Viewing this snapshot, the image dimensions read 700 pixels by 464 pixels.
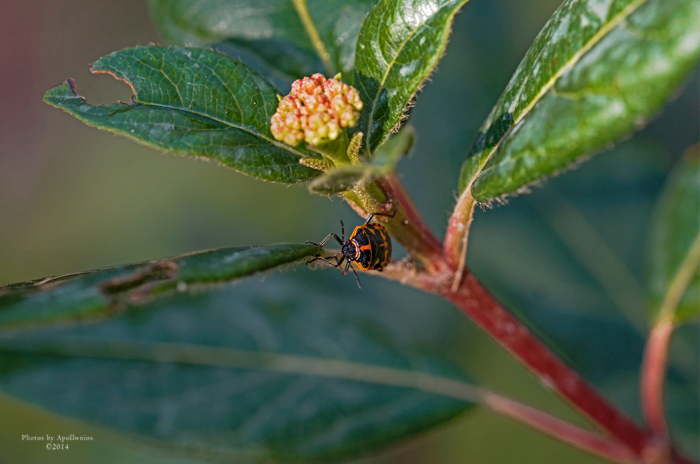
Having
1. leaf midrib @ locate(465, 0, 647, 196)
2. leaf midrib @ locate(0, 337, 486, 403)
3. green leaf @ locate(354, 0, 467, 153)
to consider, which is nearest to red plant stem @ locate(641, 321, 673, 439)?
leaf midrib @ locate(0, 337, 486, 403)

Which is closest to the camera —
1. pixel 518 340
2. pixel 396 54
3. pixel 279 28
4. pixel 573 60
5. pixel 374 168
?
pixel 374 168

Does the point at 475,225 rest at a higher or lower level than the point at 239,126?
lower

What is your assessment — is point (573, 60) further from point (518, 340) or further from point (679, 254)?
point (679, 254)

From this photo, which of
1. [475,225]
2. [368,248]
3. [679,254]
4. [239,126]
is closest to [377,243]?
[368,248]

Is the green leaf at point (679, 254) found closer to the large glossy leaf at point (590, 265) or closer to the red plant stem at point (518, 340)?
the red plant stem at point (518, 340)

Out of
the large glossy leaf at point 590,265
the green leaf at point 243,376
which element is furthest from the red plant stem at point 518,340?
the large glossy leaf at point 590,265

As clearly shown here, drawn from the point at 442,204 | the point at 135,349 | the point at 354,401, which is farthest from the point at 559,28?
the point at 442,204

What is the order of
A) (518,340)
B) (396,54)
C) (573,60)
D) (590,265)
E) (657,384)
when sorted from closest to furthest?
1. (573,60)
2. (396,54)
3. (518,340)
4. (657,384)
5. (590,265)

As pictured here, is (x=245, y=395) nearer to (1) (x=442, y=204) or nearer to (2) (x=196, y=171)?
(1) (x=442, y=204)
